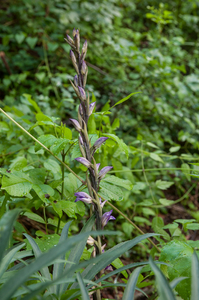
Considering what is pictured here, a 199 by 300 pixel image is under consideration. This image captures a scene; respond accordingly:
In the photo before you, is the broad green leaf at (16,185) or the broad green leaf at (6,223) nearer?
the broad green leaf at (6,223)

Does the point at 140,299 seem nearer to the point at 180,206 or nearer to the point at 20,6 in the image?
the point at 180,206

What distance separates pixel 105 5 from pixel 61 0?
630mm

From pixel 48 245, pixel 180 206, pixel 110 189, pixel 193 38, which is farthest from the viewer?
pixel 193 38

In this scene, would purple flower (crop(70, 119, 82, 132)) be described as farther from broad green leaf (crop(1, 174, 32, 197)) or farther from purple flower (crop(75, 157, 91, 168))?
broad green leaf (crop(1, 174, 32, 197))

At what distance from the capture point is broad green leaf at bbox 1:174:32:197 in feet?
2.61

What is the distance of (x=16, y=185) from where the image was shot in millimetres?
828

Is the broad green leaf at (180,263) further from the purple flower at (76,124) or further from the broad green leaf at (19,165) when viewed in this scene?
the broad green leaf at (19,165)

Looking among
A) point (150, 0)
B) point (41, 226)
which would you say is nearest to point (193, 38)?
point (150, 0)

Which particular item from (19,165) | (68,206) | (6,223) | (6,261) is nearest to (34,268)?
(6,223)

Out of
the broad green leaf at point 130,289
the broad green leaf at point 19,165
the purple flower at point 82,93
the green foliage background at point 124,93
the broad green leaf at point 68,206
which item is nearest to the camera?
the broad green leaf at point 130,289

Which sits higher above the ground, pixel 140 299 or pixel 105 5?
pixel 105 5

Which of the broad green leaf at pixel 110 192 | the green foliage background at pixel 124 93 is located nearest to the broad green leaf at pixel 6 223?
the broad green leaf at pixel 110 192

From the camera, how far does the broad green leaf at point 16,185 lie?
2.61 feet

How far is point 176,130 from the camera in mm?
3051
